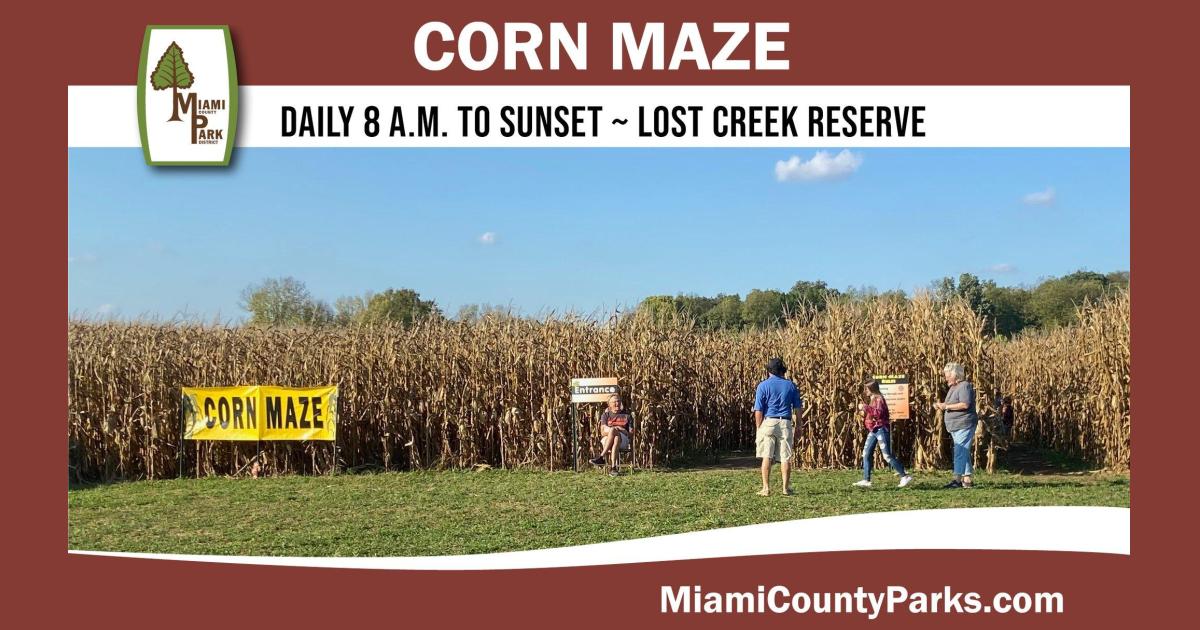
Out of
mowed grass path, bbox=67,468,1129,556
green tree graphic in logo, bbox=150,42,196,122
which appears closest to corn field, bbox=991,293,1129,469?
mowed grass path, bbox=67,468,1129,556

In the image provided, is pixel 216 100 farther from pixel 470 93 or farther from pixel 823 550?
pixel 823 550

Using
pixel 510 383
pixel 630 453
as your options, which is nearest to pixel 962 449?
pixel 630 453

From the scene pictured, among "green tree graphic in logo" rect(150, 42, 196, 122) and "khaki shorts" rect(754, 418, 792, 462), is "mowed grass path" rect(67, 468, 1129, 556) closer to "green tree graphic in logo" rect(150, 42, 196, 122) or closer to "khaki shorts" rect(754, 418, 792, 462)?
"khaki shorts" rect(754, 418, 792, 462)

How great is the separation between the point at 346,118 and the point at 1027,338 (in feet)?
68.4

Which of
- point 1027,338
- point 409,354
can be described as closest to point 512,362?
point 409,354

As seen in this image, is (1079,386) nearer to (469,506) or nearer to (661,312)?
(661,312)

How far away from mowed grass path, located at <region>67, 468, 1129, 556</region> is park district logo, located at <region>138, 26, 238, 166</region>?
13.6ft

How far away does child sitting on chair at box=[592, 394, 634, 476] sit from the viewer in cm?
1588

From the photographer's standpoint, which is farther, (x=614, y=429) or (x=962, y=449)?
(x=614, y=429)

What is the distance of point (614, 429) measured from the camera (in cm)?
1588

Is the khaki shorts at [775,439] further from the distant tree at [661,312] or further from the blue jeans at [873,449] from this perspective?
the distant tree at [661,312]

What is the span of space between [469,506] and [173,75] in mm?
6493

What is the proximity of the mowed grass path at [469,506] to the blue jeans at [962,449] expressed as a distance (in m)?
0.46

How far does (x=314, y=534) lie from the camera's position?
1042 cm
